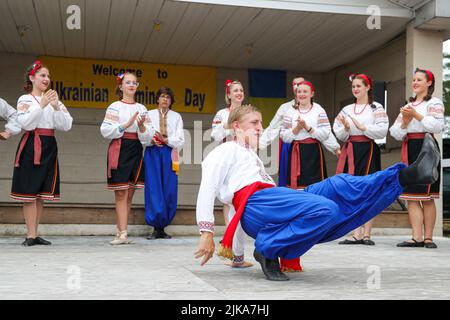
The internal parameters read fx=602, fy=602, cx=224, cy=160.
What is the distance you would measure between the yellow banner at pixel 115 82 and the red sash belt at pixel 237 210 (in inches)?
274

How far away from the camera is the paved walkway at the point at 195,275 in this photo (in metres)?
2.54

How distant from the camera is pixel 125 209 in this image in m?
5.37

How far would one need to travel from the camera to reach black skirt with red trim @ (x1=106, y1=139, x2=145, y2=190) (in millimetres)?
5355

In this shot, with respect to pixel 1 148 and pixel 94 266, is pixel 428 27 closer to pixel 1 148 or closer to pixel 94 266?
pixel 94 266

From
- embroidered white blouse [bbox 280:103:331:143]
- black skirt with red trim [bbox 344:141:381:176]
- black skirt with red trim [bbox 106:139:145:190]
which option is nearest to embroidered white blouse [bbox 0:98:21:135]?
black skirt with red trim [bbox 106:139:145:190]

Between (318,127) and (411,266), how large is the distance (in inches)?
85.3

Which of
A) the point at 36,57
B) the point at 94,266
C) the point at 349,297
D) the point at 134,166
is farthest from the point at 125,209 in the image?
the point at 36,57

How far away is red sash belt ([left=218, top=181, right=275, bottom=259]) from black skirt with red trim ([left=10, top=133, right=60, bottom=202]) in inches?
93.6

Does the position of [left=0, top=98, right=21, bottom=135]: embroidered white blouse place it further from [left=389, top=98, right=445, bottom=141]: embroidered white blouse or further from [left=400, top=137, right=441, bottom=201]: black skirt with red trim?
[left=400, top=137, right=441, bottom=201]: black skirt with red trim

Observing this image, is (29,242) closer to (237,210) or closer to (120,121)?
(120,121)

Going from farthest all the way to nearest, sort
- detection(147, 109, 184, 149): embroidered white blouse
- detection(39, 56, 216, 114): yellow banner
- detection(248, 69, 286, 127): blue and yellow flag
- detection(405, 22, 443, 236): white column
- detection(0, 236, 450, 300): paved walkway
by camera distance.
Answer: detection(248, 69, 286, 127): blue and yellow flag
detection(39, 56, 216, 114): yellow banner
detection(405, 22, 443, 236): white column
detection(147, 109, 184, 149): embroidered white blouse
detection(0, 236, 450, 300): paved walkway

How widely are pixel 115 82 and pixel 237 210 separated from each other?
7.24 m

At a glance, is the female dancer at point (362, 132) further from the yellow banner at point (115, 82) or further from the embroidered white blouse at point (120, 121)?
the yellow banner at point (115, 82)

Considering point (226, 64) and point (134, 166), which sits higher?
point (226, 64)
